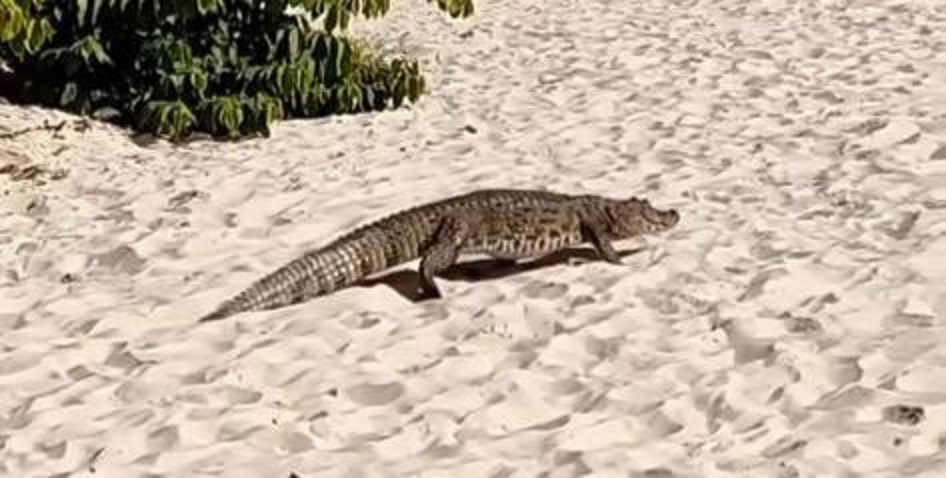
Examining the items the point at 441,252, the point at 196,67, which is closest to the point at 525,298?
the point at 441,252

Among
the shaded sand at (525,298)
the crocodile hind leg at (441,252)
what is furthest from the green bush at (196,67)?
the crocodile hind leg at (441,252)

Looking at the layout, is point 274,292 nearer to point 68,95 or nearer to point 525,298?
point 525,298

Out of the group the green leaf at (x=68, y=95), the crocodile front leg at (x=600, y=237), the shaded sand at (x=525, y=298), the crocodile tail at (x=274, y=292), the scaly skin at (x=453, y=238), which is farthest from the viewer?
the green leaf at (x=68, y=95)

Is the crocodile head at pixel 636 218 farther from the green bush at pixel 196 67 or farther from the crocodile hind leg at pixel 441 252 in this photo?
the green bush at pixel 196 67

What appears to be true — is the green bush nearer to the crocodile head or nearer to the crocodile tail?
the crocodile head

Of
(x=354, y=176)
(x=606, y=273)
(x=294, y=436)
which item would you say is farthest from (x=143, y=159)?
(x=294, y=436)

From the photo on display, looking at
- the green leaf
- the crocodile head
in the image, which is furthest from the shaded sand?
the green leaf

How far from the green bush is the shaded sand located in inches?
8.6

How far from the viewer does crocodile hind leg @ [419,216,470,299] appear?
7336 mm

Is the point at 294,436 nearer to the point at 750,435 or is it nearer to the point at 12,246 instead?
the point at 750,435

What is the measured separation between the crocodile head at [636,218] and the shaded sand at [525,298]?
0.08 metres

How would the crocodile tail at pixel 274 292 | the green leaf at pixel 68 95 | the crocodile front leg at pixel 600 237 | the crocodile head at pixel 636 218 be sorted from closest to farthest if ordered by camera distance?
1. the crocodile tail at pixel 274 292
2. the crocodile front leg at pixel 600 237
3. the crocodile head at pixel 636 218
4. the green leaf at pixel 68 95

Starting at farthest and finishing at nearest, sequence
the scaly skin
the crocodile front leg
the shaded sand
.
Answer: the crocodile front leg < the scaly skin < the shaded sand

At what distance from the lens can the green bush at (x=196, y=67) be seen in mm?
10789
